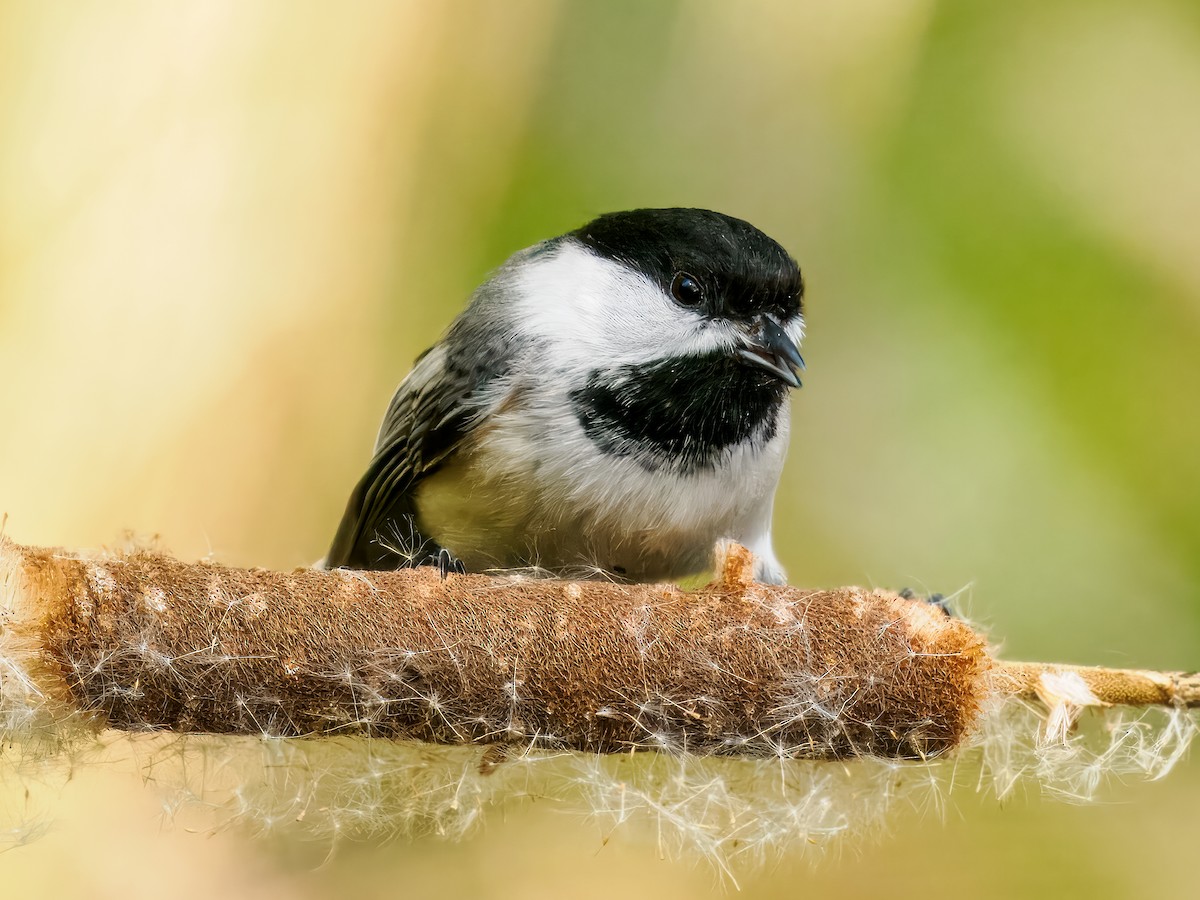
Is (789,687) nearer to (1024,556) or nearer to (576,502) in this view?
(576,502)

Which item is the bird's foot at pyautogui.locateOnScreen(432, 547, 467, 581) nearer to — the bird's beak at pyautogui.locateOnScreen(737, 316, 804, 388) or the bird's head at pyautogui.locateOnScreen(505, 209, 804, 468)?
the bird's head at pyautogui.locateOnScreen(505, 209, 804, 468)

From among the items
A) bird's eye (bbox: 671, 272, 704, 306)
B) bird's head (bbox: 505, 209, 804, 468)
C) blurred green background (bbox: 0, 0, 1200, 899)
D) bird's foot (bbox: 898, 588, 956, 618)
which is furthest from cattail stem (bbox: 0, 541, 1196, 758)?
blurred green background (bbox: 0, 0, 1200, 899)

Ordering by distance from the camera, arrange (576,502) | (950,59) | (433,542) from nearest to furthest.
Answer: (576,502) → (433,542) → (950,59)

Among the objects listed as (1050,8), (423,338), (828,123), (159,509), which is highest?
(1050,8)

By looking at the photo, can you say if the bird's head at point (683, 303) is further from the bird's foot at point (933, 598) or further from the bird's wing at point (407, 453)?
the bird's foot at point (933, 598)

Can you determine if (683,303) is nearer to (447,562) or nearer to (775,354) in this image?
(775,354)

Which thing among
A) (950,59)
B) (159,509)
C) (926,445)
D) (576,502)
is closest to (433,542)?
(576,502)

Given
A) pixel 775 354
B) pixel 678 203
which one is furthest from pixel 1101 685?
pixel 678 203
